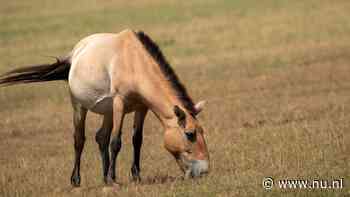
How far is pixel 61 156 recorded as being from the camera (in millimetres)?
14047

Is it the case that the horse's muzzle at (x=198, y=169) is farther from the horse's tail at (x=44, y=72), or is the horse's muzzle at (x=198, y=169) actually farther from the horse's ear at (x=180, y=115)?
the horse's tail at (x=44, y=72)

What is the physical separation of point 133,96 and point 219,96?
868 cm

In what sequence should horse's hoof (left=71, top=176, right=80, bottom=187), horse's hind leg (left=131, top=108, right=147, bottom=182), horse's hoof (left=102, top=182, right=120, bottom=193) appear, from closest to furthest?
→ 1. horse's hoof (left=102, top=182, right=120, bottom=193)
2. horse's hind leg (left=131, top=108, right=147, bottom=182)
3. horse's hoof (left=71, top=176, right=80, bottom=187)

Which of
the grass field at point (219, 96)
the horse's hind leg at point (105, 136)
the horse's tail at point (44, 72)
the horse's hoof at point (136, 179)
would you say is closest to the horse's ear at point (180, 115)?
the grass field at point (219, 96)

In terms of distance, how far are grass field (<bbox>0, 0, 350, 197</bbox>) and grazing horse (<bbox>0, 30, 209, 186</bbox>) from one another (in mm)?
334

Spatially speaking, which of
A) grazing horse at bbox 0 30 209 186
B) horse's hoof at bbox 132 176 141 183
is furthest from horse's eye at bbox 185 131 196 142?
horse's hoof at bbox 132 176 141 183

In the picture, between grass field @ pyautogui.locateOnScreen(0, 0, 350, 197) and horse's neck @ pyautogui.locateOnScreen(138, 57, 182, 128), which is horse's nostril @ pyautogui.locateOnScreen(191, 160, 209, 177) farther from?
horse's neck @ pyautogui.locateOnScreen(138, 57, 182, 128)

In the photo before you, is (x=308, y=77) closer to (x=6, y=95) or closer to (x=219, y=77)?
(x=219, y=77)

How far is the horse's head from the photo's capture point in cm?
1023

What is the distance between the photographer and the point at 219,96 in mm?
19328

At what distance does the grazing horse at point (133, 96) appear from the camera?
405 inches

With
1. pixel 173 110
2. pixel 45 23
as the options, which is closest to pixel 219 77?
pixel 173 110

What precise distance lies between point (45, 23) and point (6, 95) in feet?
50.0

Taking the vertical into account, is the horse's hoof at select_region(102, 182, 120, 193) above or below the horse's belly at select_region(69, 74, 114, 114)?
below
